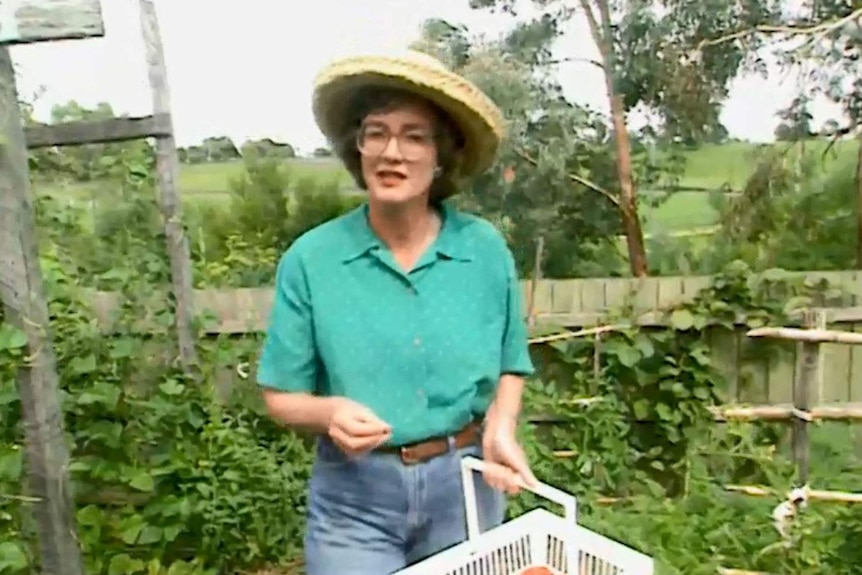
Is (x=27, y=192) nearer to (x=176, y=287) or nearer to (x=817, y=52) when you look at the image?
(x=176, y=287)

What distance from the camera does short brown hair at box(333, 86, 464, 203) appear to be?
1.24m

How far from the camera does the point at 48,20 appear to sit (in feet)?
5.49

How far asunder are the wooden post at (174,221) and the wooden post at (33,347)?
2.73 ft

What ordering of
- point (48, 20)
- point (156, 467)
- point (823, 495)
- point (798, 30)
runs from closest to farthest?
point (48, 20) < point (823, 495) < point (156, 467) < point (798, 30)

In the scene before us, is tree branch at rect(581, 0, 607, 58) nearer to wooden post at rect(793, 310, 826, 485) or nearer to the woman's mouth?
wooden post at rect(793, 310, 826, 485)

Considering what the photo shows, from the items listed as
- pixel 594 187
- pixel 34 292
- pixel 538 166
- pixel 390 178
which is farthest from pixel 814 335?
pixel 34 292

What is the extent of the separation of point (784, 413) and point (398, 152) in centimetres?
187

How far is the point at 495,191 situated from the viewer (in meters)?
2.84

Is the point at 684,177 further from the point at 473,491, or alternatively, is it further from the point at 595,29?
the point at 473,491

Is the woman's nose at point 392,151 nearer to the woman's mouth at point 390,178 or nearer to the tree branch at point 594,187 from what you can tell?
the woman's mouth at point 390,178

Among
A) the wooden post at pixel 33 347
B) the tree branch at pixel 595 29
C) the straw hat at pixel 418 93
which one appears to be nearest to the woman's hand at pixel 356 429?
the straw hat at pixel 418 93

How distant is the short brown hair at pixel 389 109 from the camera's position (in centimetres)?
124

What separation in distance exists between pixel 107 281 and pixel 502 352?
170cm

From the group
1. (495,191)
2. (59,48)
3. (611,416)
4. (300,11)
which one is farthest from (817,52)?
(59,48)
